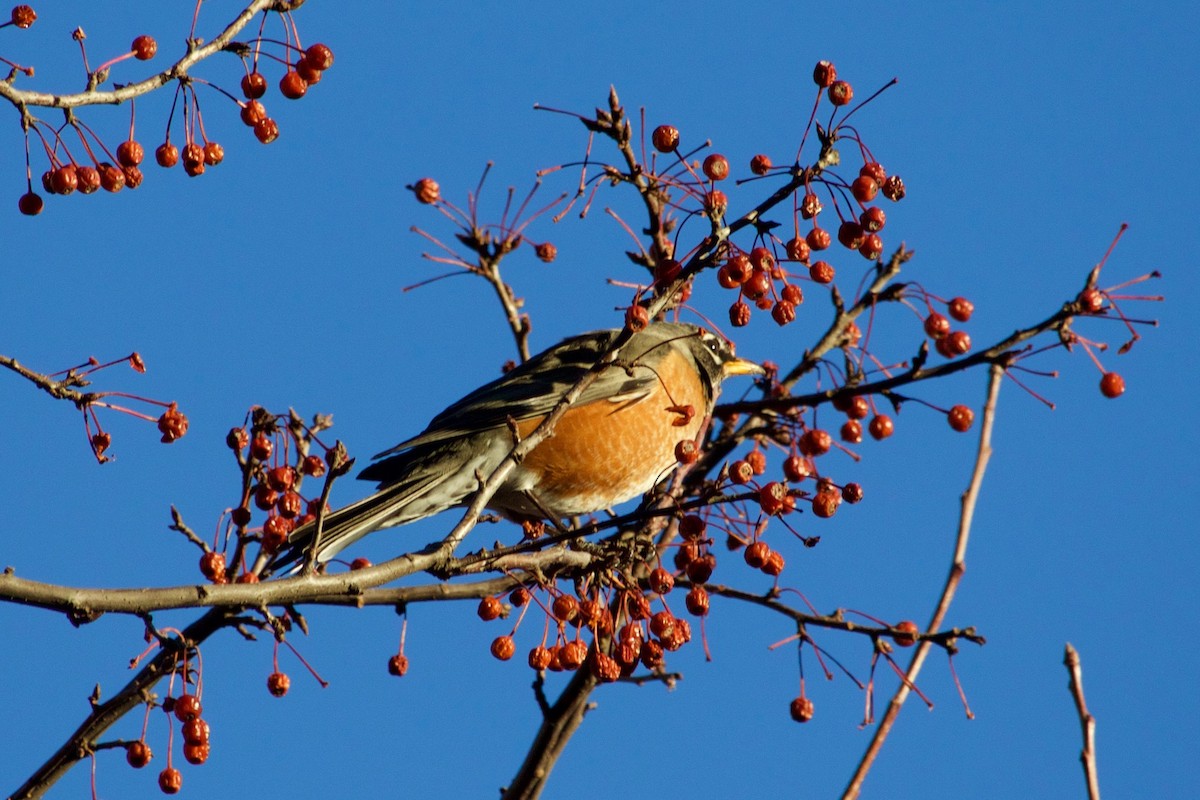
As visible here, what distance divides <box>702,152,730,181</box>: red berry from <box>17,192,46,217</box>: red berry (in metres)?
1.52

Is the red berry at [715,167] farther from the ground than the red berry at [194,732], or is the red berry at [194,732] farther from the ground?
the red berry at [715,167]

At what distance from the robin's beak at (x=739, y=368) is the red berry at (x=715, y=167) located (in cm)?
272

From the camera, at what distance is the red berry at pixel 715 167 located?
2.71m

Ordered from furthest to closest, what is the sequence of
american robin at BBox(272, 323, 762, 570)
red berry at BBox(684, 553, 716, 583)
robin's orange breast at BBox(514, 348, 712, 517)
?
1. robin's orange breast at BBox(514, 348, 712, 517)
2. american robin at BBox(272, 323, 762, 570)
3. red berry at BBox(684, 553, 716, 583)

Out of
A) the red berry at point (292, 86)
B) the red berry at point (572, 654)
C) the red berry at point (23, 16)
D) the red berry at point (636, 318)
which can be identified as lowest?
the red berry at point (572, 654)

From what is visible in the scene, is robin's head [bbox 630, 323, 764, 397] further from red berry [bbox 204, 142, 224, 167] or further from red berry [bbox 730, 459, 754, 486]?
red berry [bbox 730, 459, 754, 486]

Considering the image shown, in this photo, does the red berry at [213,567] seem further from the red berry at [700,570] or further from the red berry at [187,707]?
the red berry at [700,570]

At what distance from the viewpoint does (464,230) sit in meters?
4.27

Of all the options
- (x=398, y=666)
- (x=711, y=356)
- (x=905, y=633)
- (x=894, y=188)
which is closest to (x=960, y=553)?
(x=905, y=633)

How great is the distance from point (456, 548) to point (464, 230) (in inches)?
74.8

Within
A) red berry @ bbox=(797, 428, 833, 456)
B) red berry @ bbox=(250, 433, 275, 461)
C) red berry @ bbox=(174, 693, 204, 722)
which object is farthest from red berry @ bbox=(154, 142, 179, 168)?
red berry @ bbox=(797, 428, 833, 456)

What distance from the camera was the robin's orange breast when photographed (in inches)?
176

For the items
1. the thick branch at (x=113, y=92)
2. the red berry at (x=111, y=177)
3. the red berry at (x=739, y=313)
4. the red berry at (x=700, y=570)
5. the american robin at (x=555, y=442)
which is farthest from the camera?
the american robin at (x=555, y=442)

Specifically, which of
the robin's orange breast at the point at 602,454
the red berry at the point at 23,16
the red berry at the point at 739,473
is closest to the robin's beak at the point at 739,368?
the robin's orange breast at the point at 602,454
